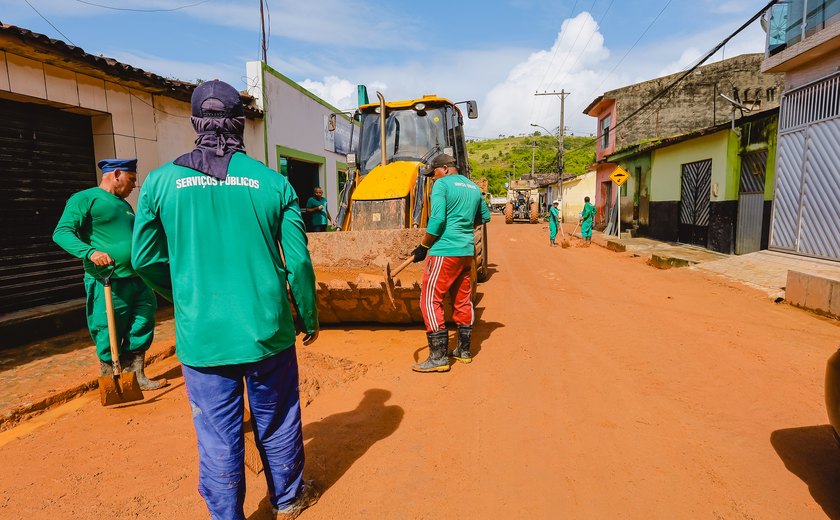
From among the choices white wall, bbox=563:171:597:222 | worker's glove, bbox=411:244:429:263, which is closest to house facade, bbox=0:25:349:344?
worker's glove, bbox=411:244:429:263

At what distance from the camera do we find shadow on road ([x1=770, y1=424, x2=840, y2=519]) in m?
2.50

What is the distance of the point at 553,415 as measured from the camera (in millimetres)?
3447

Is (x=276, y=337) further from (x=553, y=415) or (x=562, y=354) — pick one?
(x=562, y=354)

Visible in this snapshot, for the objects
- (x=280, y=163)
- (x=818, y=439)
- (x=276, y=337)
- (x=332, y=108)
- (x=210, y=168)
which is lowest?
(x=818, y=439)

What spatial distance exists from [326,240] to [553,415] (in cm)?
304

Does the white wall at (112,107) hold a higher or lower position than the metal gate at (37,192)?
higher

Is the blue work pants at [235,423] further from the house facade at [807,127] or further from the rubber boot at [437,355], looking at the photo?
the house facade at [807,127]

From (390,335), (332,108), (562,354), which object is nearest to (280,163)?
(332,108)

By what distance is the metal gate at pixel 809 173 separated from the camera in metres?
8.60

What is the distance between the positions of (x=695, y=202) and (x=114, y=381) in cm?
1551

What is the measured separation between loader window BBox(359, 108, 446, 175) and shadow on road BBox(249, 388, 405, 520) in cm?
408

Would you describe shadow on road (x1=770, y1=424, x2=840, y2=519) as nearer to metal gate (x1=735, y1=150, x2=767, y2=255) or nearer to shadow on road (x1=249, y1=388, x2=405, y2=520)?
shadow on road (x1=249, y1=388, x2=405, y2=520)

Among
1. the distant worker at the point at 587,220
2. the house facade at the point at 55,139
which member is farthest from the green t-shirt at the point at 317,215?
the distant worker at the point at 587,220

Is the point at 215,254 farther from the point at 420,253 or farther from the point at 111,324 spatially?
the point at 420,253
